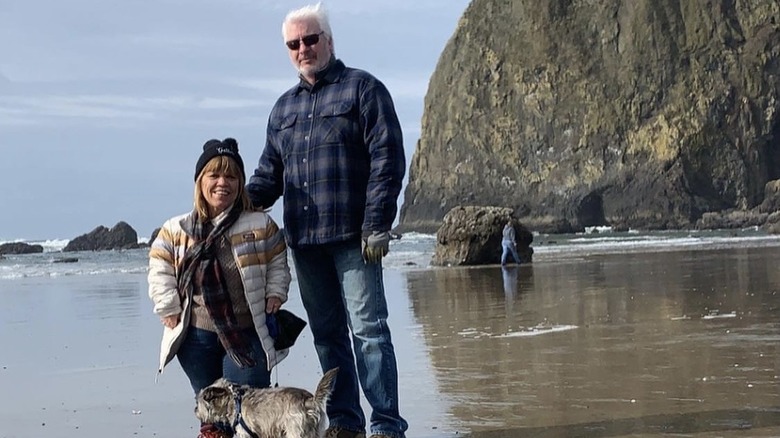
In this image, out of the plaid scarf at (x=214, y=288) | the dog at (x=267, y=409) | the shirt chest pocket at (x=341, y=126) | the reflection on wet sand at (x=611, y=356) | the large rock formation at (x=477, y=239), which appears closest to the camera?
the dog at (x=267, y=409)

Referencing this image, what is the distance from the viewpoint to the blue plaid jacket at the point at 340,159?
4.49m

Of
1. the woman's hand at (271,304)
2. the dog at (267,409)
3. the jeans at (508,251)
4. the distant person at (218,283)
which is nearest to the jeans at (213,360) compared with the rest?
the distant person at (218,283)

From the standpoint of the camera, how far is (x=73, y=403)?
6266 millimetres

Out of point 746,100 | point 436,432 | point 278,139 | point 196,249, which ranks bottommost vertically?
point 436,432

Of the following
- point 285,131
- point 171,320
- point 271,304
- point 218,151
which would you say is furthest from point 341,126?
point 171,320

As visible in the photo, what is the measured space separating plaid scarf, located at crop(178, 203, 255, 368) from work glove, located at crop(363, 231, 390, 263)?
64 cm

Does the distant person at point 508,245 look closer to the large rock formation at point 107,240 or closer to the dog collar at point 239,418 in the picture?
the dog collar at point 239,418

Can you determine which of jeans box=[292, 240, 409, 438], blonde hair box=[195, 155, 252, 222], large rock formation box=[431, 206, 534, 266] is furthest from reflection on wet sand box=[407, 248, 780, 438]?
large rock formation box=[431, 206, 534, 266]

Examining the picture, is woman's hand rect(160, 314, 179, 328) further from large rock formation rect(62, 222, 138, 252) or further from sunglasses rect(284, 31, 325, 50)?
large rock formation rect(62, 222, 138, 252)

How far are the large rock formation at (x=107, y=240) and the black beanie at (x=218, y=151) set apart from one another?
63.5 metres

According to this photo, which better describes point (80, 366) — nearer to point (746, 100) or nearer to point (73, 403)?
point (73, 403)

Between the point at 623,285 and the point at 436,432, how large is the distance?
929 cm

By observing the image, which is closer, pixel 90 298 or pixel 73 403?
pixel 73 403

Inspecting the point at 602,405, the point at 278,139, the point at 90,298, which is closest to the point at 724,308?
the point at 602,405
